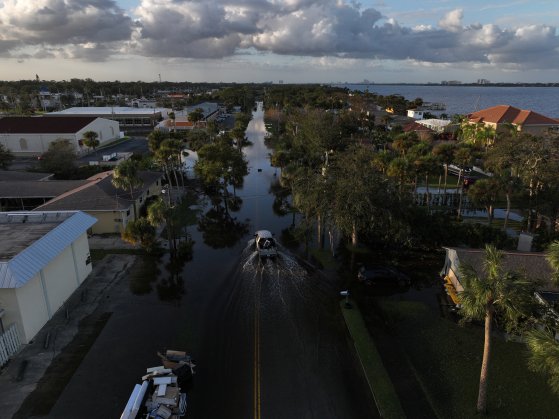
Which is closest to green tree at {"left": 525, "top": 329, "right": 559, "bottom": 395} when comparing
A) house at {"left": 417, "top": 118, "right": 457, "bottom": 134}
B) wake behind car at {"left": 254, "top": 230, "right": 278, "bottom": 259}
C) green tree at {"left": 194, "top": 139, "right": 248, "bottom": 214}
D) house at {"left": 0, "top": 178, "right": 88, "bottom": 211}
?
wake behind car at {"left": 254, "top": 230, "right": 278, "bottom": 259}

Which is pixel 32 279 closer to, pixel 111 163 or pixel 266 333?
pixel 266 333

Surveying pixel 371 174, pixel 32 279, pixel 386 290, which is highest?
pixel 371 174

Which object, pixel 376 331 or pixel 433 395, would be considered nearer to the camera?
pixel 433 395

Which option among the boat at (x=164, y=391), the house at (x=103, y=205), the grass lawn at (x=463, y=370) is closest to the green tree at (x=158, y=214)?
the house at (x=103, y=205)

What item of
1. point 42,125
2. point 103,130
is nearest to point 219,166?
point 42,125

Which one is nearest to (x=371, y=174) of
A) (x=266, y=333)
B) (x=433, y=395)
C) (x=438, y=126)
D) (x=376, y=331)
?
(x=376, y=331)

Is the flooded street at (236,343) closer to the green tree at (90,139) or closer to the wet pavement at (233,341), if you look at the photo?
the wet pavement at (233,341)
